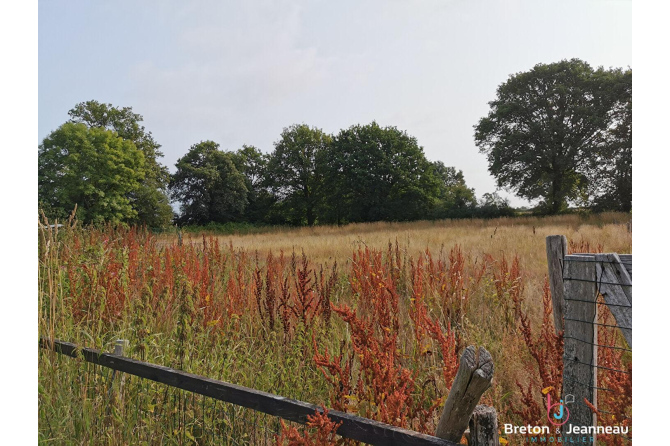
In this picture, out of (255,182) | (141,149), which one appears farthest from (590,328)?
(255,182)

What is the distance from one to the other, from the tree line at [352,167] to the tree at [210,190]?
3.6 inches

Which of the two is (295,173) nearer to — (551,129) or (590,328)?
(551,129)

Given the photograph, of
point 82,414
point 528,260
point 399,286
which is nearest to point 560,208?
point 528,260

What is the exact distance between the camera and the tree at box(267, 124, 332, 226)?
37562 millimetres

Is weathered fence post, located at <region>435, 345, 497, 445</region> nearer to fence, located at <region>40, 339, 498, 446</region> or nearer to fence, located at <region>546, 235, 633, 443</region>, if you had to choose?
fence, located at <region>40, 339, 498, 446</region>

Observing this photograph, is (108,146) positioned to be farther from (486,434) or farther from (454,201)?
(486,434)

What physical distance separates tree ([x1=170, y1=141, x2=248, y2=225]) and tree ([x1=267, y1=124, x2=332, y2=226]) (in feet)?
10.3

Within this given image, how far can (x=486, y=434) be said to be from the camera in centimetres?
141

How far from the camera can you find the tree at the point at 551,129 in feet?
77.2

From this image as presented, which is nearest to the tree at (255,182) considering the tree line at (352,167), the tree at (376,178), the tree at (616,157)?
the tree line at (352,167)

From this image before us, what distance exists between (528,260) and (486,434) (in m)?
7.69

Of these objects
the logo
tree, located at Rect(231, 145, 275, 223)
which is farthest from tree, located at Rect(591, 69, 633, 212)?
tree, located at Rect(231, 145, 275, 223)

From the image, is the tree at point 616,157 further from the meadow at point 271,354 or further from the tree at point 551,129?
the meadow at point 271,354

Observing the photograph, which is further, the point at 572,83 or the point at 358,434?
the point at 572,83
